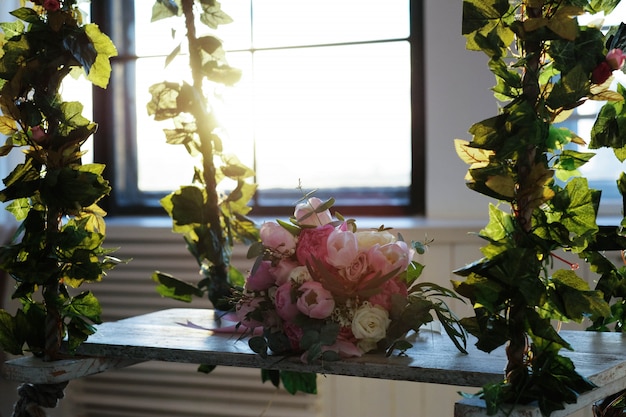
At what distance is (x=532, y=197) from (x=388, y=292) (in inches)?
11.5

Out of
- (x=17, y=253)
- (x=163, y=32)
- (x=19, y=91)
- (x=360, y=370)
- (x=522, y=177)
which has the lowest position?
(x=360, y=370)

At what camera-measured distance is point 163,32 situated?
2.70 meters

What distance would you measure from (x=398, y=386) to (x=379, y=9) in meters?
1.12

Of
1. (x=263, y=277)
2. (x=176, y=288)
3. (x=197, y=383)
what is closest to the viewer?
(x=263, y=277)

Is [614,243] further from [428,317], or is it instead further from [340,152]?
[340,152]

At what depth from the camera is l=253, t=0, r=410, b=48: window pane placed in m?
2.42

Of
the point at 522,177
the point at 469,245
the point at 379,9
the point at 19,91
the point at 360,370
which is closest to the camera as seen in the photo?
the point at 522,177

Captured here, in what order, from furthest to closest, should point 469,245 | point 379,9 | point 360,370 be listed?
point 379,9
point 469,245
point 360,370

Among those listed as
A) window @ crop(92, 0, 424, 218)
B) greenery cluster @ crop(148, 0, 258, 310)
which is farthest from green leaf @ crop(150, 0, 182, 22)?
window @ crop(92, 0, 424, 218)

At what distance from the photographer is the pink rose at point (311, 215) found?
3.81ft

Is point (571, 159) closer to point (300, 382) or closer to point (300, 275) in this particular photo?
point (300, 275)

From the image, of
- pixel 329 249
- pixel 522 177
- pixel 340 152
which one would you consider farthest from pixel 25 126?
pixel 340 152

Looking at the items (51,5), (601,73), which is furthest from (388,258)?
(51,5)

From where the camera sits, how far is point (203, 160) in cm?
148
